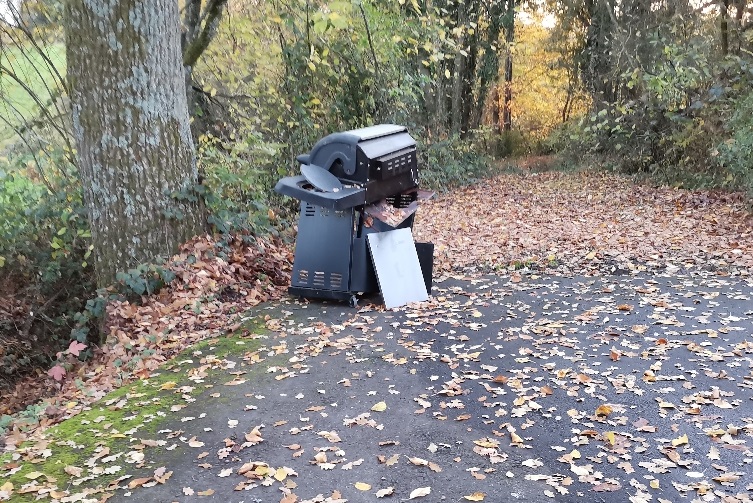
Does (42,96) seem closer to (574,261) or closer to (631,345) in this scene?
(574,261)

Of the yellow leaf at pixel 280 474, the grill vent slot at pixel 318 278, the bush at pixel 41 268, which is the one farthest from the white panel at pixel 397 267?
the bush at pixel 41 268

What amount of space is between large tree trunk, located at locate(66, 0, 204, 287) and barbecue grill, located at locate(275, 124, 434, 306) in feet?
4.26

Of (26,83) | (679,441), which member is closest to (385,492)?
(679,441)

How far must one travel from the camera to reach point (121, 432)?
150 inches

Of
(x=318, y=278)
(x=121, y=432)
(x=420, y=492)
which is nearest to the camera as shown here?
(x=420, y=492)

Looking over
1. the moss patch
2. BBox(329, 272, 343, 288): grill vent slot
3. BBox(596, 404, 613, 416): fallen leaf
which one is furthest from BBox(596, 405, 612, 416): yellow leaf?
BBox(329, 272, 343, 288): grill vent slot

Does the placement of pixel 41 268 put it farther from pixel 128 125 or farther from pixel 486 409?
pixel 486 409

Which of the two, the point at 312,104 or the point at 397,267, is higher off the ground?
the point at 312,104

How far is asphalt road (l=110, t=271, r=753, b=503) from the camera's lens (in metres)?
3.18

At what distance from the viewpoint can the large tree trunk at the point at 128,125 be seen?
5887 millimetres

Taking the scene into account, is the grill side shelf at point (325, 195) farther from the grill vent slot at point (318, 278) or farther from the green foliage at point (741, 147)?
the green foliage at point (741, 147)

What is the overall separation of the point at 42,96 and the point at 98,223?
3.88 metres

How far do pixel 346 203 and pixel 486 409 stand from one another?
93.5 inches

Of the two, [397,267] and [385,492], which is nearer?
[385,492]
